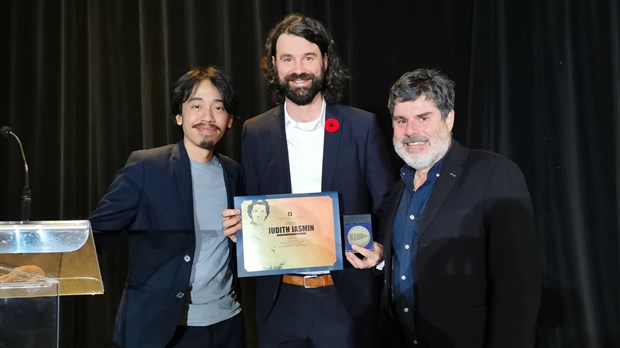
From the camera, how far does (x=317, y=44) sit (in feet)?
9.17

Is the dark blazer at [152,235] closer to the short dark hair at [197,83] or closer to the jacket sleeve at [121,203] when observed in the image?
the jacket sleeve at [121,203]

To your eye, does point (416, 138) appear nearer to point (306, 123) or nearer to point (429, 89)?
point (429, 89)

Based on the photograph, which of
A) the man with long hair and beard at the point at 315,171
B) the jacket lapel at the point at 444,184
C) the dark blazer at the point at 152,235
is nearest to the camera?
the jacket lapel at the point at 444,184

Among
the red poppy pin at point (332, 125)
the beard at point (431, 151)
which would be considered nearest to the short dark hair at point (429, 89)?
the beard at point (431, 151)

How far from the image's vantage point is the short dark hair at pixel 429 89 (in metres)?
2.23

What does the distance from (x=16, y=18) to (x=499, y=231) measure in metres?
3.44

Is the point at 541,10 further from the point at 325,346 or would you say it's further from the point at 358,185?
the point at 325,346

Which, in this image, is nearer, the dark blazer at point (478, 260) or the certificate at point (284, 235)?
the dark blazer at point (478, 260)

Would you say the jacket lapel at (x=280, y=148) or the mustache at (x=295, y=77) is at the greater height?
the mustache at (x=295, y=77)

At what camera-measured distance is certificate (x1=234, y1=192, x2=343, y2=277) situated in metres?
2.48

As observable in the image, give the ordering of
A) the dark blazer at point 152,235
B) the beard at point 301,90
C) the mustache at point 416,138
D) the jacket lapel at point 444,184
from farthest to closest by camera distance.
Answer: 1. the beard at point 301,90
2. the dark blazer at point 152,235
3. the mustache at point 416,138
4. the jacket lapel at point 444,184

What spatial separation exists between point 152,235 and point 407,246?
3.53ft

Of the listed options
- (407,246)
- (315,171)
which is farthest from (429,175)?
(315,171)

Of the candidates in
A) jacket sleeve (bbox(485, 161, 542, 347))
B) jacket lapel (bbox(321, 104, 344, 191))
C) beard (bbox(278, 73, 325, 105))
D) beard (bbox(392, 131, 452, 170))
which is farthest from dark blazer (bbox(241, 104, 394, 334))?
jacket sleeve (bbox(485, 161, 542, 347))
